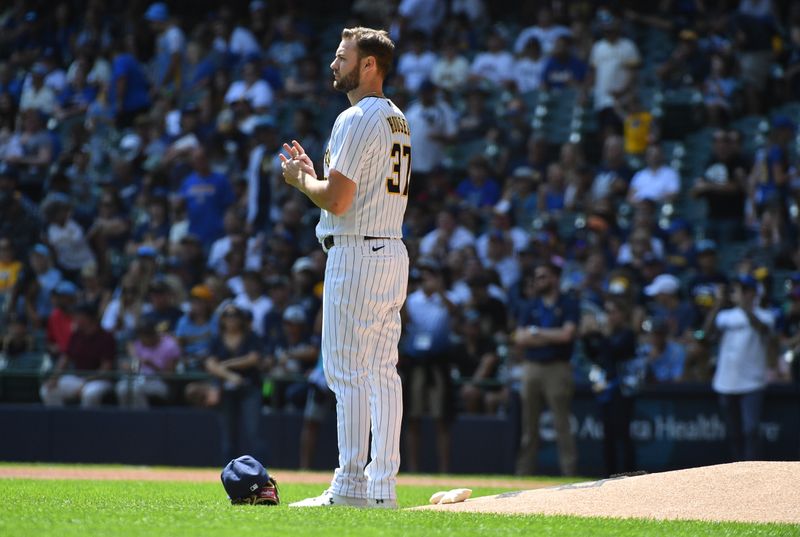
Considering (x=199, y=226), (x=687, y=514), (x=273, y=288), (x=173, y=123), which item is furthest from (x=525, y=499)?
(x=173, y=123)

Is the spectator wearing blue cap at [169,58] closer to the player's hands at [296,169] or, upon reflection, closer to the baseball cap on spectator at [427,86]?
the baseball cap on spectator at [427,86]

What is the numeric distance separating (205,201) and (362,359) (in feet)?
38.7

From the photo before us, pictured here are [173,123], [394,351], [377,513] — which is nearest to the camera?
[377,513]

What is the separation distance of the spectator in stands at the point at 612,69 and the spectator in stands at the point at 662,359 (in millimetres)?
4873

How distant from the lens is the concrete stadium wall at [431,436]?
44.4ft

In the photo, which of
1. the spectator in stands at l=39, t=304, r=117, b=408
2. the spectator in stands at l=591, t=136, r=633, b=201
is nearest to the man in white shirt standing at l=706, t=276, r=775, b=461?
the spectator in stands at l=591, t=136, r=633, b=201

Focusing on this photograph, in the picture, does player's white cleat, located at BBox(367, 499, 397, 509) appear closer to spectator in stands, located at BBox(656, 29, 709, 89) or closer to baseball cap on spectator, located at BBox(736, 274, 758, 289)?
baseball cap on spectator, located at BBox(736, 274, 758, 289)

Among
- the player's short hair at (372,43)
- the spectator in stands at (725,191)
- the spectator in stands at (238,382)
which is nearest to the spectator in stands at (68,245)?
the spectator in stands at (238,382)

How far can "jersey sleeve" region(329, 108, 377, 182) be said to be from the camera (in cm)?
641

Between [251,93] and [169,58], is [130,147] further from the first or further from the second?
[251,93]

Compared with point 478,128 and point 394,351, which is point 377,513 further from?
point 478,128

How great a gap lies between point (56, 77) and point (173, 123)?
3188 mm

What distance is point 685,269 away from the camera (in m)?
15.2

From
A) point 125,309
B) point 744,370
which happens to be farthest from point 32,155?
point 744,370
